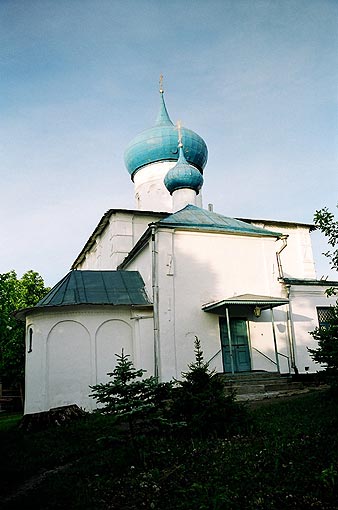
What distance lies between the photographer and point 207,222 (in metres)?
15.1

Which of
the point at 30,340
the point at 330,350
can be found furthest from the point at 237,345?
the point at 30,340

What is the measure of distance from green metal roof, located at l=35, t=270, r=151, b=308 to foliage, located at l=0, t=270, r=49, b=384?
6202 mm

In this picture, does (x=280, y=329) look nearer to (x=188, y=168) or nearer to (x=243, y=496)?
(x=188, y=168)

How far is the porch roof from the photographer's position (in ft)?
42.6

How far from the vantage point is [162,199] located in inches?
854

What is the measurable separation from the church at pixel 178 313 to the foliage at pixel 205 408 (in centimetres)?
553

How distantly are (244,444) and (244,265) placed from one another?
9.11 meters

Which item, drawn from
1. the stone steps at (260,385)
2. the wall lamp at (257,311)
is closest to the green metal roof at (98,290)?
the wall lamp at (257,311)

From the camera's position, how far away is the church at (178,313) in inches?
521

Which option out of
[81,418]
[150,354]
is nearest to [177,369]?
[150,354]

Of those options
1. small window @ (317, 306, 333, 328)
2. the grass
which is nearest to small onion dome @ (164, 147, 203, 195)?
small window @ (317, 306, 333, 328)

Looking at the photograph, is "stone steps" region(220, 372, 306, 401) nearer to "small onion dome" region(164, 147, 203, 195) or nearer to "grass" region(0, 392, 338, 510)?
"grass" region(0, 392, 338, 510)

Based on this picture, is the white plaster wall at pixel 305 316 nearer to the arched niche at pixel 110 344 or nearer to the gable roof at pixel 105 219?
the arched niche at pixel 110 344

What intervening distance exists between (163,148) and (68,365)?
11941 mm
